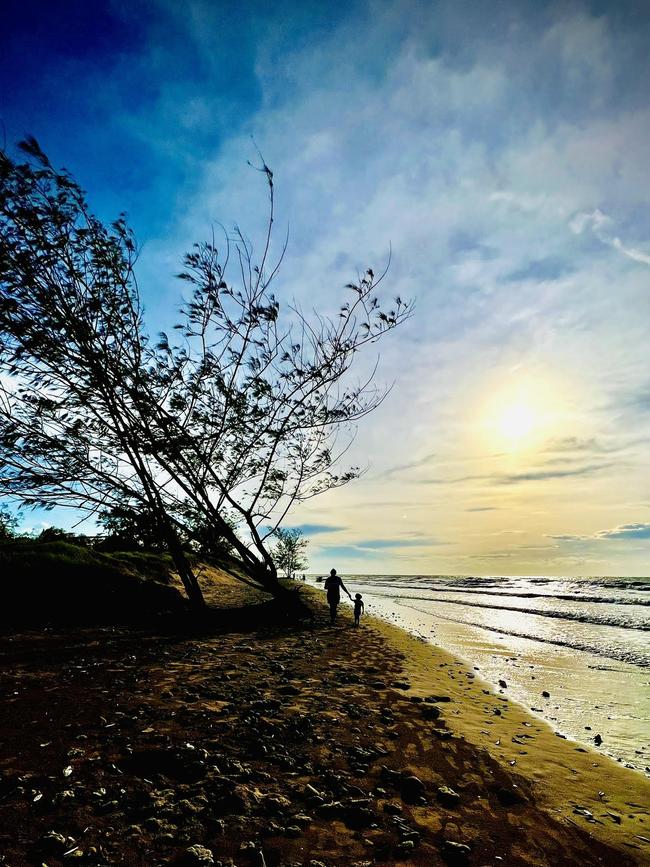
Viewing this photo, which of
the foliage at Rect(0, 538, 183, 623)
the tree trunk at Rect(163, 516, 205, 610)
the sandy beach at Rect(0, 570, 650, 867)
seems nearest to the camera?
the sandy beach at Rect(0, 570, 650, 867)

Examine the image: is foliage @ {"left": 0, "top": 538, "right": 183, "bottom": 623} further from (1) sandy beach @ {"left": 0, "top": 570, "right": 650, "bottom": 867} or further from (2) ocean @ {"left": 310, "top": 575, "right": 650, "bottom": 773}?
(2) ocean @ {"left": 310, "top": 575, "right": 650, "bottom": 773}

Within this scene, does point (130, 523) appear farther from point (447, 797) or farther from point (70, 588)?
point (447, 797)

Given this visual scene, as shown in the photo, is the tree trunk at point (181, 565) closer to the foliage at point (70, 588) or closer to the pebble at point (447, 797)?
the foliage at point (70, 588)

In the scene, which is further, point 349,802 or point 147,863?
point 349,802

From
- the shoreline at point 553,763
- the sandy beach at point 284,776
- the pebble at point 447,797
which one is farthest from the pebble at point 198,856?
the shoreline at point 553,763

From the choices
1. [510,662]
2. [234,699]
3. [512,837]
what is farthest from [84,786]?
[510,662]

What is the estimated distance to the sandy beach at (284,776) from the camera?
4426 millimetres

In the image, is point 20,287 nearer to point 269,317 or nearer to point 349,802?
point 269,317

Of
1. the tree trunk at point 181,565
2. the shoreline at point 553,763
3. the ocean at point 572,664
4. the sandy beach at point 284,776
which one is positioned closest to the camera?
the sandy beach at point 284,776

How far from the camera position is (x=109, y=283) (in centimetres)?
1580

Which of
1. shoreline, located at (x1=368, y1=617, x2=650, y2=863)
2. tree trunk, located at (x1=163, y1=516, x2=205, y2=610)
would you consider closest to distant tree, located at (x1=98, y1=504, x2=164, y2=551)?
tree trunk, located at (x1=163, y1=516, x2=205, y2=610)

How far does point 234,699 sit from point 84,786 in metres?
4.03

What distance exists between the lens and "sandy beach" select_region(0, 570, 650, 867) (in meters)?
4.43

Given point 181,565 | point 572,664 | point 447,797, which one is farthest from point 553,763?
point 181,565
